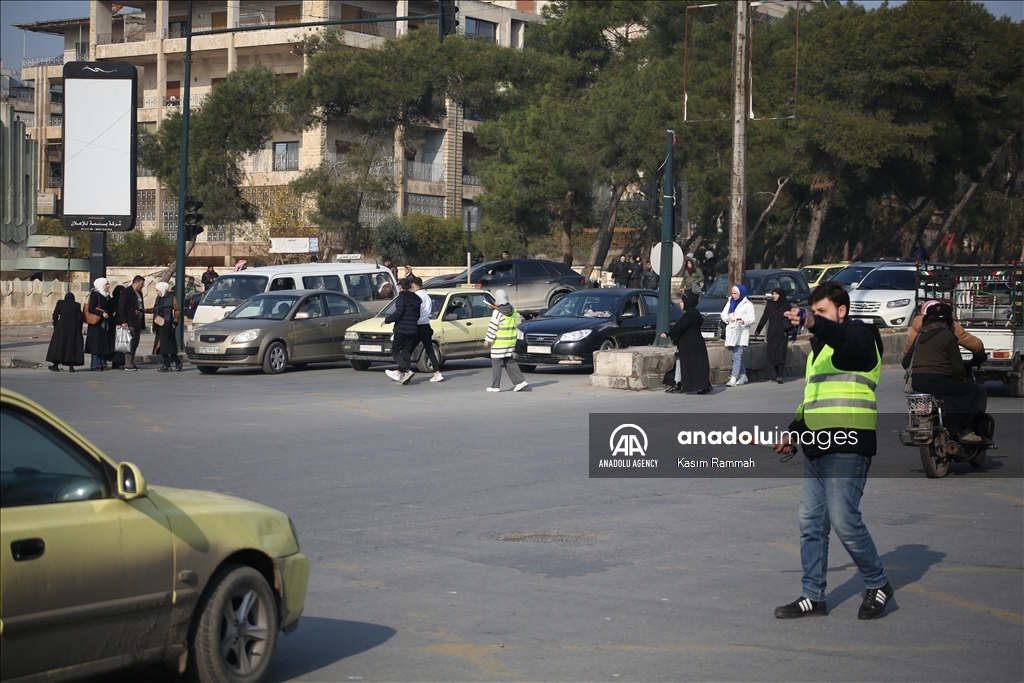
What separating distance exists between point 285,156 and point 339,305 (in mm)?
36332

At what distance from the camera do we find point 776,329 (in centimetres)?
2158

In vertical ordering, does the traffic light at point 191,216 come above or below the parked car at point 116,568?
above

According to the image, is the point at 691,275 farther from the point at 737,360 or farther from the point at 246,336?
the point at 246,336

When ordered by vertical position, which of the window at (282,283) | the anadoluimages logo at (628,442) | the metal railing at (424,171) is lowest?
the anadoluimages logo at (628,442)

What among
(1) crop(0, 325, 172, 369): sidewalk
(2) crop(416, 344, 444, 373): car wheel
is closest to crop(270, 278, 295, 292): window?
(1) crop(0, 325, 172, 369): sidewalk

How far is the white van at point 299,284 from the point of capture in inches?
1063

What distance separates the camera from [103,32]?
217 ft

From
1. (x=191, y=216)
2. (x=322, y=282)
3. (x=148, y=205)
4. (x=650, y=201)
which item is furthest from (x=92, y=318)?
(x=148, y=205)

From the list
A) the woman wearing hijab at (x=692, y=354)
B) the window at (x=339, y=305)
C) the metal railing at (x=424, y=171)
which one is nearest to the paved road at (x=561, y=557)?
the woman wearing hijab at (x=692, y=354)

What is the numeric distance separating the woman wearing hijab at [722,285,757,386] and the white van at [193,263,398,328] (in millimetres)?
8780

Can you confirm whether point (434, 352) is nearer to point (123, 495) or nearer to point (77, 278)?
point (123, 495)

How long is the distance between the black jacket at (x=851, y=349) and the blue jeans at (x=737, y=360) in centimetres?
1454

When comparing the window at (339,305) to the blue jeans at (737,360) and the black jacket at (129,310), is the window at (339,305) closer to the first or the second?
the black jacket at (129,310)

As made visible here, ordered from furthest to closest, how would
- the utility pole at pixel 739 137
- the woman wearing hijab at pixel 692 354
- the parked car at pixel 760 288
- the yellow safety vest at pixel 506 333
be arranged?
the parked car at pixel 760 288
the utility pole at pixel 739 137
the woman wearing hijab at pixel 692 354
the yellow safety vest at pixel 506 333
